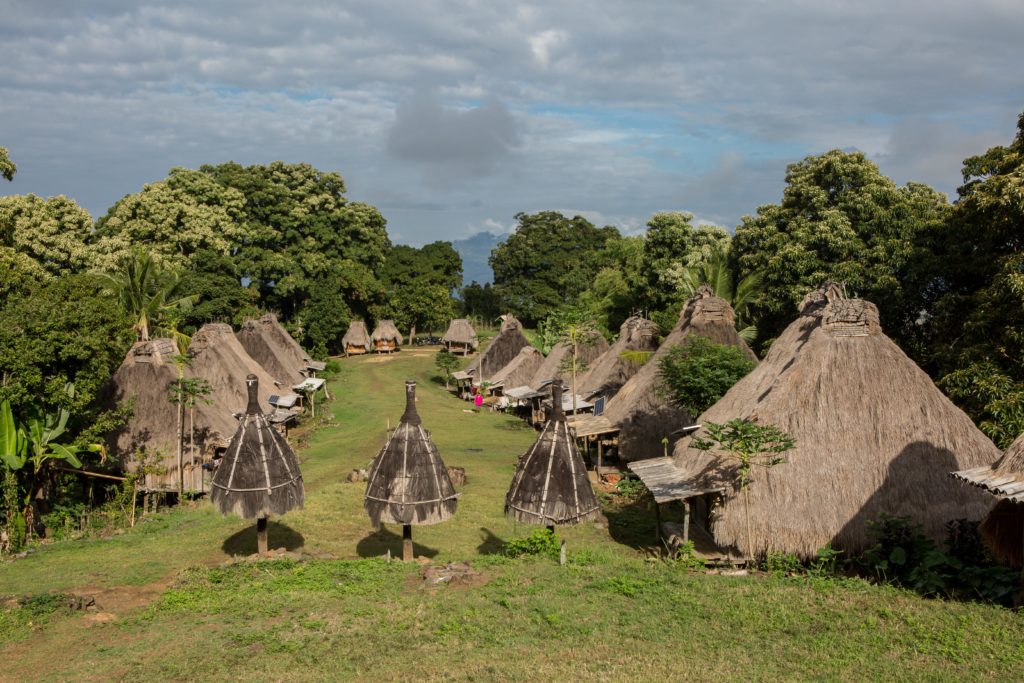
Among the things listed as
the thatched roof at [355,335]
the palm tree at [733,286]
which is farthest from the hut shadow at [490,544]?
the thatched roof at [355,335]

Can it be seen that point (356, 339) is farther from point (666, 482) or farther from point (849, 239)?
point (666, 482)

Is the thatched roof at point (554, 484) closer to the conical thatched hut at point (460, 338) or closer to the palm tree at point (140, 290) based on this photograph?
the palm tree at point (140, 290)

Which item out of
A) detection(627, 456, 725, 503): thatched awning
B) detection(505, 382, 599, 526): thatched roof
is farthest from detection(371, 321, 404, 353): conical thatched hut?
detection(505, 382, 599, 526): thatched roof

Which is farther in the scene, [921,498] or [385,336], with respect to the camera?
[385,336]

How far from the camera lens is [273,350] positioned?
41.5 metres

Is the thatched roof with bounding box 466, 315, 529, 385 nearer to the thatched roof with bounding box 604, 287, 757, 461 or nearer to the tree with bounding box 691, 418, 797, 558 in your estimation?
the thatched roof with bounding box 604, 287, 757, 461

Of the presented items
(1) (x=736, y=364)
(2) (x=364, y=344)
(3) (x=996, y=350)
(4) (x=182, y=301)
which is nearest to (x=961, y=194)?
(3) (x=996, y=350)

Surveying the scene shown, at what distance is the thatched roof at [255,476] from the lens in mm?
15719

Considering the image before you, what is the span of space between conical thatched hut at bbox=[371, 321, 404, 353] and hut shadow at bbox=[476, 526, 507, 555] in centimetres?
4143

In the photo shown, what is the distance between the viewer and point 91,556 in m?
17.6

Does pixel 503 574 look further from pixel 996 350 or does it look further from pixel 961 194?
pixel 961 194

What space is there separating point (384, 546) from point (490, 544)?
8.11ft

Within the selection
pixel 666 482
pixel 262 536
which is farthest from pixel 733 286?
pixel 262 536

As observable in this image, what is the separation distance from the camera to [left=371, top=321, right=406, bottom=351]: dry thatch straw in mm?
59438
